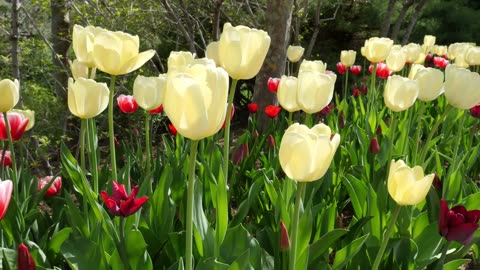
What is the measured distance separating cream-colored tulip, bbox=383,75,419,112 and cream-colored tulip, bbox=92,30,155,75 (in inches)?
34.8

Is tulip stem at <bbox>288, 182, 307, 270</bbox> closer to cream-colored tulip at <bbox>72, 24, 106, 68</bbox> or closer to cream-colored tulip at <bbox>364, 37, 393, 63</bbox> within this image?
cream-colored tulip at <bbox>72, 24, 106, 68</bbox>

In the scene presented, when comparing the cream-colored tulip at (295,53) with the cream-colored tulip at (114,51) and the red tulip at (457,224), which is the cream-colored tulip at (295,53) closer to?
the cream-colored tulip at (114,51)

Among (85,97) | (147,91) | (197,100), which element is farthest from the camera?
(147,91)

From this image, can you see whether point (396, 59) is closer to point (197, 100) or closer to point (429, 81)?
point (429, 81)

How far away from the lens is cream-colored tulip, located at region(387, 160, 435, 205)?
3.97 feet

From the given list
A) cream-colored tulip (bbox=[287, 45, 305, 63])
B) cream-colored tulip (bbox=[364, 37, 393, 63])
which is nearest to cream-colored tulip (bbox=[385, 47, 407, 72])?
cream-colored tulip (bbox=[364, 37, 393, 63])

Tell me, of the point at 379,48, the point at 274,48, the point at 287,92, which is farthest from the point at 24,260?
the point at 274,48

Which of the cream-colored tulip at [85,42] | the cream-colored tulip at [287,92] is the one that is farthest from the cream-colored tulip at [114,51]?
the cream-colored tulip at [287,92]

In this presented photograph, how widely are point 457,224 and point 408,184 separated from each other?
0.55 feet

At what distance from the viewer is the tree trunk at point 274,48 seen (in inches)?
138

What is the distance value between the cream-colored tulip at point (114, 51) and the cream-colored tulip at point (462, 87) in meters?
1.04

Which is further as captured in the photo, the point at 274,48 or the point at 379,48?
the point at 274,48

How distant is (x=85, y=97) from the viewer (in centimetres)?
150

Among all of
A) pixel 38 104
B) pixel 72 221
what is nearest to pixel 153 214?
pixel 72 221
